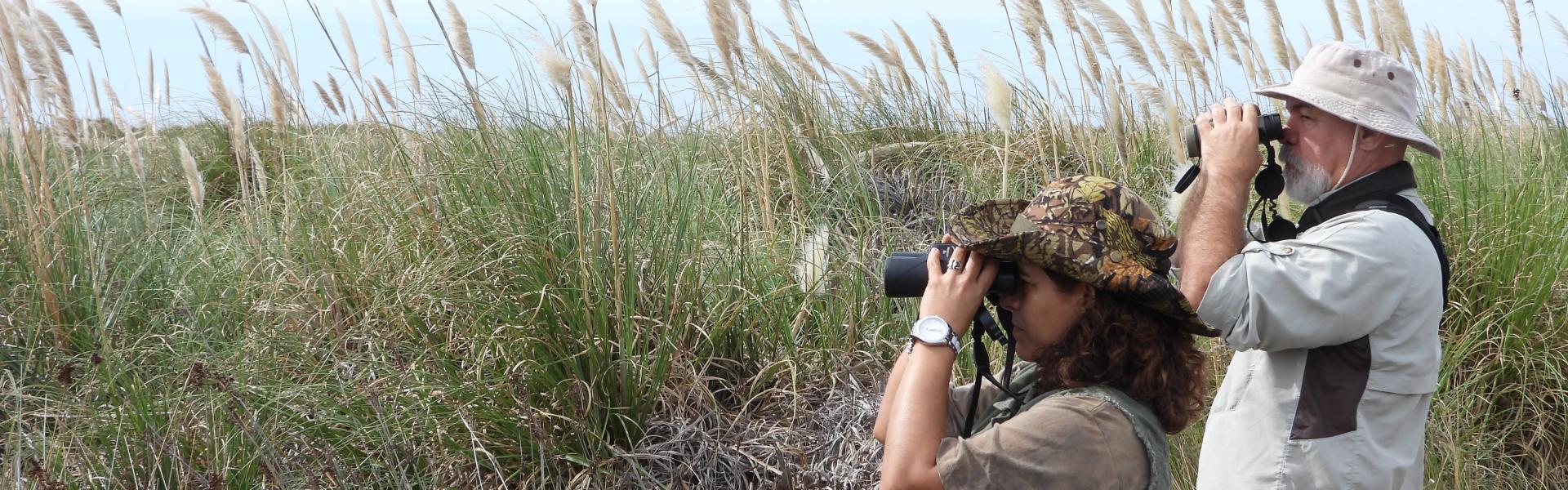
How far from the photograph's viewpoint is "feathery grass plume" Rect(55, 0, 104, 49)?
4.82m

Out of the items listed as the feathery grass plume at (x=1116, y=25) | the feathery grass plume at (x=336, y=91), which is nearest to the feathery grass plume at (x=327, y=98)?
the feathery grass plume at (x=336, y=91)

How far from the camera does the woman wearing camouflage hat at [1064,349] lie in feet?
5.88

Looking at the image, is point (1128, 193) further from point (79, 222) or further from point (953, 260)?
point (79, 222)

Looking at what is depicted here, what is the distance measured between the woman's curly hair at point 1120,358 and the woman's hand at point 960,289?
117 mm

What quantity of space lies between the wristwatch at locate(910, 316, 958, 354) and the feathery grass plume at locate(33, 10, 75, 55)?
4.17m

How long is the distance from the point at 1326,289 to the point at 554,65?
6.47ft

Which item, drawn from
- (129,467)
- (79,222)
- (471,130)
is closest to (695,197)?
(471,130)

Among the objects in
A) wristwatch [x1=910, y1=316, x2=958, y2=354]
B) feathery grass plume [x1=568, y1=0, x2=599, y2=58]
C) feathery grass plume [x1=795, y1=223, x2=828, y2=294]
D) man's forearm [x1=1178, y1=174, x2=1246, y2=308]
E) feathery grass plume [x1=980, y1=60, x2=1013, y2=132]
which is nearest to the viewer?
wristwatch [x1=910, y1=316, x2=958, y2=354]

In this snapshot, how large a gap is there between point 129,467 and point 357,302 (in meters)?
1.01

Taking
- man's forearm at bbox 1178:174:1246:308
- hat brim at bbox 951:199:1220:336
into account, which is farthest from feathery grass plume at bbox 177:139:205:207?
man's forearm at bbox 1178:174:1246:308

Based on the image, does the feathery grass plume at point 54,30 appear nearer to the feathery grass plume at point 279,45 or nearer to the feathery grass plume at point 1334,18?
the feathery grass plume at point 279,45

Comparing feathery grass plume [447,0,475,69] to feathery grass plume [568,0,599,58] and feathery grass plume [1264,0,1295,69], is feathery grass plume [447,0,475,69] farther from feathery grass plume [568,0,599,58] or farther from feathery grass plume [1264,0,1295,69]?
feathery grass plume [1264,0,1295,69]

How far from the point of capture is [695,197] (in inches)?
167

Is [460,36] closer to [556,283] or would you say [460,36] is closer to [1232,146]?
[556,283]
